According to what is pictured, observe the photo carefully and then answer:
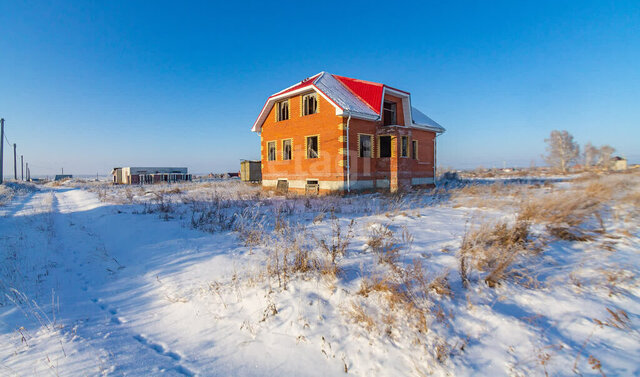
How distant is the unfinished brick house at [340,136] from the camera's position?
13.6m

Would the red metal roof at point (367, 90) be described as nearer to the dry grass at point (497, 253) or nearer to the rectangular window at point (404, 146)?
the rectangular window at point (404, 146)

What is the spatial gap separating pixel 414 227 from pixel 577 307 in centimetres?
276

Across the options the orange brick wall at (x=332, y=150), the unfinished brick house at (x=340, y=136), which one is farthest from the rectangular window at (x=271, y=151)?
the orange brick wall at (x=332, y=150)

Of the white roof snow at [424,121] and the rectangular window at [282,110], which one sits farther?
the white roof snow at [424,121]

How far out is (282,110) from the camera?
55.0 feet

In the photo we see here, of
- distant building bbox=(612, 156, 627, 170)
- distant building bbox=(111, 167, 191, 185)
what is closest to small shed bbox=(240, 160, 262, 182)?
distant building bbox=(612, 156, 627, 170)

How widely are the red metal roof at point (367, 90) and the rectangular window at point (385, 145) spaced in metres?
1.97

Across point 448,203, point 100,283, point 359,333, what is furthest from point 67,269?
point 448,203

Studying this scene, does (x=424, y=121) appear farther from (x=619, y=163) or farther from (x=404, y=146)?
(x=619, y=163)

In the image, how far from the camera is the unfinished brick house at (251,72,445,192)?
537 inches

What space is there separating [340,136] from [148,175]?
39.1 m

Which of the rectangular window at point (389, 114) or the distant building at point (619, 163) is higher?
the rectangular window at point (389, 114)

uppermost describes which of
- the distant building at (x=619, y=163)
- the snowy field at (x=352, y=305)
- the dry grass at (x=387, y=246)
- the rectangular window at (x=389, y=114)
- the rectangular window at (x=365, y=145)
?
the rectangular window at (x=389, y=114)

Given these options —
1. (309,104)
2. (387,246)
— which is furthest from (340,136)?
(387,246)
